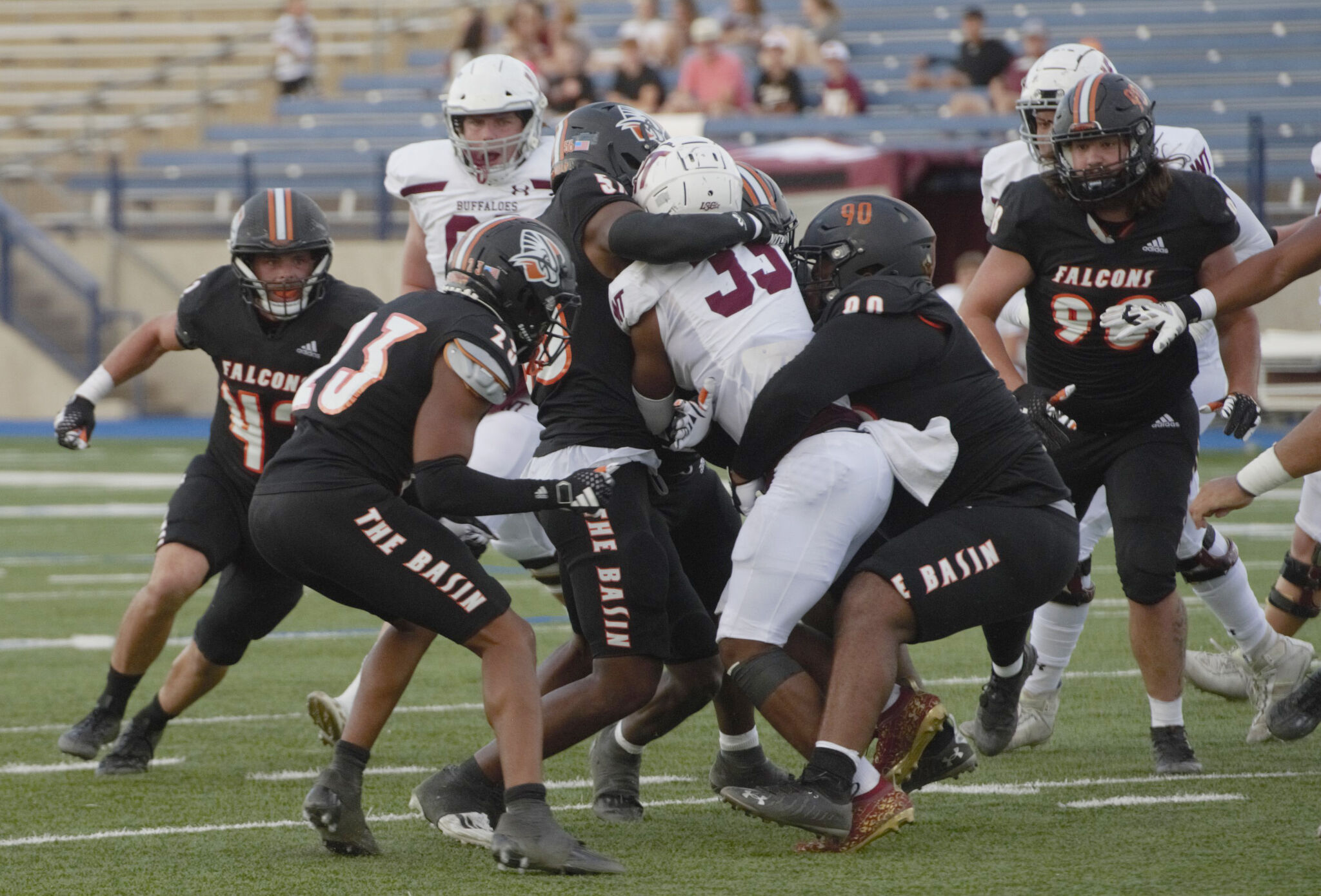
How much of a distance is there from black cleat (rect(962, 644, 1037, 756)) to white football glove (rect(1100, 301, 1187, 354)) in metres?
0.86

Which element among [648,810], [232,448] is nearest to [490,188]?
[232,448]

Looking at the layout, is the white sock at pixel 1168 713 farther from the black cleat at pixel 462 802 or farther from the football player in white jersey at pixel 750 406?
the black cleat at pixel 462 802

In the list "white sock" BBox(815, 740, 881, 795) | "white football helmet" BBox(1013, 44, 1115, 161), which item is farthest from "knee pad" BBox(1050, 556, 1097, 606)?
"white sock" BBox(815, 740, 881, 795)

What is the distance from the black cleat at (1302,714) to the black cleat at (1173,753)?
37 centimetres

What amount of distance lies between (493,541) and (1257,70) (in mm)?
12106

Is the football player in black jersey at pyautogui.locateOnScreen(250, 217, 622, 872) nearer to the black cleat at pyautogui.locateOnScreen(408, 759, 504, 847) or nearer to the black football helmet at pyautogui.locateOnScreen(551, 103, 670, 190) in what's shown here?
the black cleat at pyautogui.locateOnScreen(408, 759, 504, 847)

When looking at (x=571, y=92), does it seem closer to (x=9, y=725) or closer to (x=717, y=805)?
(x=9, y=725)

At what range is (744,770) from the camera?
14.6 ft

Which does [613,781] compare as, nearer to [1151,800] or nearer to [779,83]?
[1151,800]

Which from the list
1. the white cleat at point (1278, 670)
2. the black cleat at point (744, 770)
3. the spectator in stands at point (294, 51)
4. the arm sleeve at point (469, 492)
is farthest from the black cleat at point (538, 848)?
the spectator in stands at point (294, 51)

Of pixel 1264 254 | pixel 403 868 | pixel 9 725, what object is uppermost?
pixel 1264 254

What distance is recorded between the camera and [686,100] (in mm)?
16188

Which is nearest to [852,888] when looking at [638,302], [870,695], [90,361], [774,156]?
[870,695]

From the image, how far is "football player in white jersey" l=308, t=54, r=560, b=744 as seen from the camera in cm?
554
